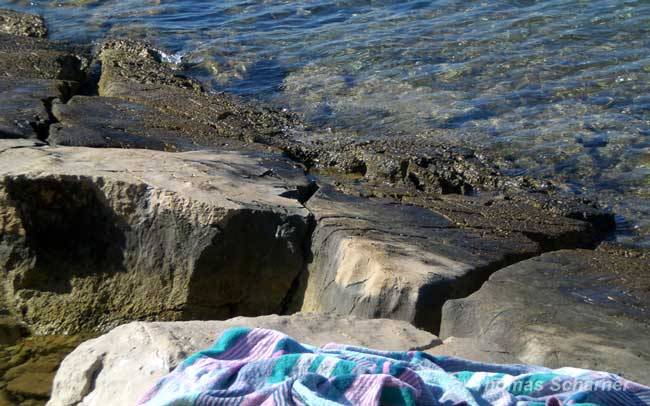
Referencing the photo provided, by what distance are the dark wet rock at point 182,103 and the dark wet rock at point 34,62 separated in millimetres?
281

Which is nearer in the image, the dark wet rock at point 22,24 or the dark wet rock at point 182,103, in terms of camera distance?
the dark wet rock at point 182,103

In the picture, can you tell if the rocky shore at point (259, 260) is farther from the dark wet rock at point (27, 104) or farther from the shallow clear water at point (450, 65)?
the shallow clear water at point (450, 65)

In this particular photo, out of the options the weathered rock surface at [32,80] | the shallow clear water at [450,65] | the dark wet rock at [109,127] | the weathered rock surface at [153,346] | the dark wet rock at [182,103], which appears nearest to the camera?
the weathered rock surface at [153,346]

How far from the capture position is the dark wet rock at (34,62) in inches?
312

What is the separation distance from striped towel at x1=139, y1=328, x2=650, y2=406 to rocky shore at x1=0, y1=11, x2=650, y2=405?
260 mm

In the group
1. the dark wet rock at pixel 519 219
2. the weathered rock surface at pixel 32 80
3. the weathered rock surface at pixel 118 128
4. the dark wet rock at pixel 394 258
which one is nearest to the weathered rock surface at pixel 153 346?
the dark wet rock at pixel 394 258

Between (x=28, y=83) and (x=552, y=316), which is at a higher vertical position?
(x=28, y=83)

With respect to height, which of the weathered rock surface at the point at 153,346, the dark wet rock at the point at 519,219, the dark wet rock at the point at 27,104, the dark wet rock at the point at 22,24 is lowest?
the dark wet rock at the point at 519,219

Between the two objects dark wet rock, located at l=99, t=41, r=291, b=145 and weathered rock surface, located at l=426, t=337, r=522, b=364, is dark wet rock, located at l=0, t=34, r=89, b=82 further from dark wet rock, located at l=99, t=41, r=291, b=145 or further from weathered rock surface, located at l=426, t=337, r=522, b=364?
weathered rock surface, located at l=426, t=337, r=522, b=364

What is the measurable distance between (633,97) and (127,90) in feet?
15.2

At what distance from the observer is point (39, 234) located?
4.91 metres

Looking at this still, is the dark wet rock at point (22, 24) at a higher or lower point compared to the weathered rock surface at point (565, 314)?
higher

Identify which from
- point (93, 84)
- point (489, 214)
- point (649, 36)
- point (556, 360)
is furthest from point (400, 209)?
point (649, 36)

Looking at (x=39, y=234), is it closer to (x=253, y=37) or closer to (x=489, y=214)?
(x=489, y=214)
